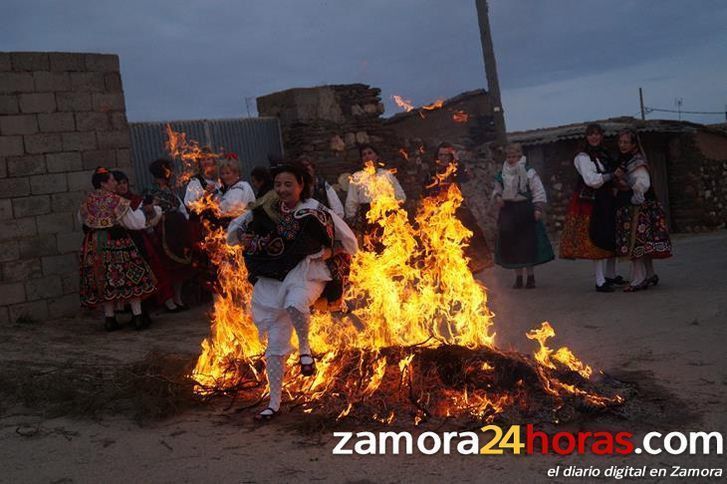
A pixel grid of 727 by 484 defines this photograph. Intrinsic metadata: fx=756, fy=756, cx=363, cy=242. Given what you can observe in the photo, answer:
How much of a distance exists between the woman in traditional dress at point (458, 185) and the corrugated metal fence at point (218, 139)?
2367 mm

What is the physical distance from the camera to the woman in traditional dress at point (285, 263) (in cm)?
496

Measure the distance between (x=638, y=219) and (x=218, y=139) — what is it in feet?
19.9

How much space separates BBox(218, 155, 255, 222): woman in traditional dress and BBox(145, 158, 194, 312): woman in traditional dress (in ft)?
5.34

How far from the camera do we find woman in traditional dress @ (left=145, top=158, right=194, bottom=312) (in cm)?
966

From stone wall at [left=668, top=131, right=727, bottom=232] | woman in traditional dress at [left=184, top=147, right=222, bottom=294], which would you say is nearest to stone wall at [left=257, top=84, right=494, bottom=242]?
woman in traditional dress at [left=184, top=147, right=222, bottom=294]

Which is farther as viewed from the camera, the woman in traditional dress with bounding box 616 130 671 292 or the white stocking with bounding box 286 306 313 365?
the woman in traditional dress with bounding box 616 130 671 292

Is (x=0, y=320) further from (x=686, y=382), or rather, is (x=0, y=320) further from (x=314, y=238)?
(x=686, y=382)

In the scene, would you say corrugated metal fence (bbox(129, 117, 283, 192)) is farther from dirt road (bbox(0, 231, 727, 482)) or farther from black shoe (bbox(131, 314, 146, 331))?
dirt road (bbox(0, 231, 727, 482))

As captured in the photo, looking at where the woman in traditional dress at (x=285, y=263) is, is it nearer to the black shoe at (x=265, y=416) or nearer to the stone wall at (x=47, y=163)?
the black shoe at (x=265, y=416)

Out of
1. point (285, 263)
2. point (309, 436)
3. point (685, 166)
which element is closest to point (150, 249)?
point (285, 263)

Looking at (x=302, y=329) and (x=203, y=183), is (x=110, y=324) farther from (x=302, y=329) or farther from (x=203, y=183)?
(x=302, y=329)

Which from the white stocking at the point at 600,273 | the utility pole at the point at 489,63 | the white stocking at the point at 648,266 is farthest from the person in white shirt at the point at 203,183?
the utility pole at the point at 489,63

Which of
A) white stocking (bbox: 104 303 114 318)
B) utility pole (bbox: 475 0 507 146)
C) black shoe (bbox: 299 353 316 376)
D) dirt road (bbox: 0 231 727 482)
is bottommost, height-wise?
dirt road (bbox: 0 231 727 482)

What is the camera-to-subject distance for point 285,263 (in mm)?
4988
